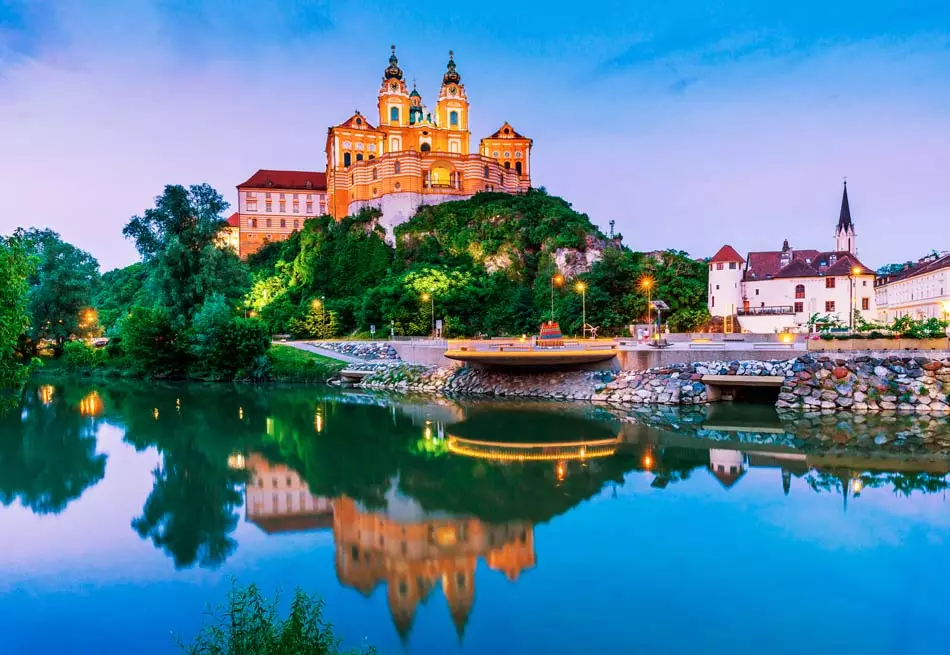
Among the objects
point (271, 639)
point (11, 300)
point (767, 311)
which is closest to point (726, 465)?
point (271, 639)

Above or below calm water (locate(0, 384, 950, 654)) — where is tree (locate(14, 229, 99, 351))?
above

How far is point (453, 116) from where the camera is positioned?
79562 mm

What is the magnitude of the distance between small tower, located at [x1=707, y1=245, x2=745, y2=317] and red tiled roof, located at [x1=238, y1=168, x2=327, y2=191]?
191ft

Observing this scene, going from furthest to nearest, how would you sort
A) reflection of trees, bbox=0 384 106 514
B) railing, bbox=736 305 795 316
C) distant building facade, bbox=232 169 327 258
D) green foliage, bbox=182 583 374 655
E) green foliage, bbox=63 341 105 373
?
distant building facade, bbox=232 169 327 258, green foliage, bbox=63 341 105 373, railing, bbox=736 305 795 316, reflection of trees, bbox=0 384 106 514, green foliage, bbox=182 583 374 655

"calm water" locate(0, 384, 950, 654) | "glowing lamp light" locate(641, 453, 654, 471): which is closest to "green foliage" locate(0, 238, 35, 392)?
"calm water" locate(0, 384, 950, 654)

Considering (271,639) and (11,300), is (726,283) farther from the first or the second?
(271,639)

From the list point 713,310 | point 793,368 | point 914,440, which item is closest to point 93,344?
point 713,310

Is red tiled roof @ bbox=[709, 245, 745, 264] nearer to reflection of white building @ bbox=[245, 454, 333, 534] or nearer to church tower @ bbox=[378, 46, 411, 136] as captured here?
reflection of white building @ bbox=[245, 454, 333, 534]

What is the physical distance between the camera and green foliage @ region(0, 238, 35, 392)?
10688mm

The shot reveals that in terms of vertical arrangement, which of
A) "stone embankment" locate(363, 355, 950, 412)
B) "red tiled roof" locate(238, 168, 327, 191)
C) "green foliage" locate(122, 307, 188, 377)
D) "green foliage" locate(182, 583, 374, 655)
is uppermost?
"red tiled roof" locate(238, 168, 327, 191)

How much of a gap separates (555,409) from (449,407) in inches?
211

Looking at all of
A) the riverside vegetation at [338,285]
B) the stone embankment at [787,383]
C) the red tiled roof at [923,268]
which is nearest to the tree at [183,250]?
the riverside vegetation at [338,285]

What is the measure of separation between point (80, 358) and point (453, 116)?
47517 mm

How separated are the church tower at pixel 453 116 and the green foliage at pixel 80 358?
143 feet
